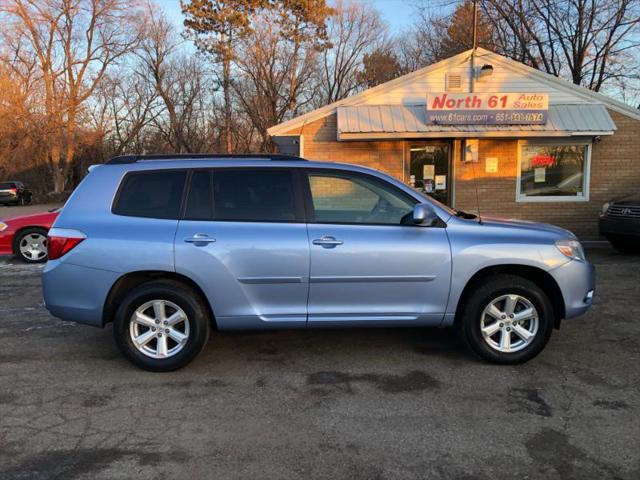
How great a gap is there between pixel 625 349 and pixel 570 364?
795 millimetres

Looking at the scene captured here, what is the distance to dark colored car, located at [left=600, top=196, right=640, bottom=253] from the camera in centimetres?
948

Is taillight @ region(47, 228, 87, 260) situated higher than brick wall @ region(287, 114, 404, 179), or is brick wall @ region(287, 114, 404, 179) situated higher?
brick wall @ region(287, 114, 404, 179)

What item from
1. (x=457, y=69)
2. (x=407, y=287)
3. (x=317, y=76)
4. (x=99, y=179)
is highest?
(x=317, y=76)

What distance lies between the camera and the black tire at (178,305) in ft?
14.0

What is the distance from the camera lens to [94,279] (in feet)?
14.1

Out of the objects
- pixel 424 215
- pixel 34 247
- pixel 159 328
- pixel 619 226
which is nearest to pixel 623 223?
pixel 619 226

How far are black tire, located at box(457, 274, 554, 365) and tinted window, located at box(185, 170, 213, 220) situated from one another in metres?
2.35

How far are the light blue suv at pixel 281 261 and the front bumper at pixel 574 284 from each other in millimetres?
11

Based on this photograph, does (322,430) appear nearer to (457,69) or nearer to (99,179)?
(99,179)

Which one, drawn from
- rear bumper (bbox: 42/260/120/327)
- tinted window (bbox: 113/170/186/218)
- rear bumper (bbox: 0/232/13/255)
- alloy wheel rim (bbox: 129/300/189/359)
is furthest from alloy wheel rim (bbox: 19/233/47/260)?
alloy wheel rim (bbox: 129/300/189/359)

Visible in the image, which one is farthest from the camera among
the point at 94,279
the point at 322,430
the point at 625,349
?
the point at 625,349

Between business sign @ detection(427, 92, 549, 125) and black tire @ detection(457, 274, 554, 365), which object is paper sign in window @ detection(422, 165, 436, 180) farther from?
black tire @ detection(457, 274, 554, 365)

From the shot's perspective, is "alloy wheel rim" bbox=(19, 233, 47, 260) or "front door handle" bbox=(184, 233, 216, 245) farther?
"alloy wheel rim" bbox=(19, 233, 47, 260)

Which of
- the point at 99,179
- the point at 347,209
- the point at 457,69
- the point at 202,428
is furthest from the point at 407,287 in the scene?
the point at 457,69
